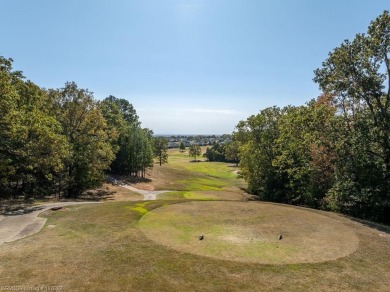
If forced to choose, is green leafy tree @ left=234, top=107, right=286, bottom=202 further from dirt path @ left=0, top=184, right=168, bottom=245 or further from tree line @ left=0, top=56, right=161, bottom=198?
dirt path @ left=0, top=184, right=168, bottom=245

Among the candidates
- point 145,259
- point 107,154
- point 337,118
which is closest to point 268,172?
point 337,118

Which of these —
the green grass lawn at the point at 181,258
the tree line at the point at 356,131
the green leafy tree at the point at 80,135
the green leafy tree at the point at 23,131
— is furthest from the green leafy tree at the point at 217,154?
the green grass lawn at the point at 181,258

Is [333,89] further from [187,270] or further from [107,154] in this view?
[107,154]

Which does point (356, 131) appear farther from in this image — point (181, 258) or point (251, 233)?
point (181, 258)

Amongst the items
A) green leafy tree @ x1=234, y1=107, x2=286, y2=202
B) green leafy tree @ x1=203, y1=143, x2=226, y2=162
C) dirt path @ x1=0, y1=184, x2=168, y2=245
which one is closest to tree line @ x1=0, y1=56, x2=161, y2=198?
dirt path @ x1=0, y1=184, x2=168, y2=245

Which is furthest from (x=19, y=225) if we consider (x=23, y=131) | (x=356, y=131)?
(x=356, y=131)

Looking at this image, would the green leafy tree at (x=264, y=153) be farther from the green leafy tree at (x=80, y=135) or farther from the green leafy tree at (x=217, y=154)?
the green leafy tree at (x=217, y=154)
